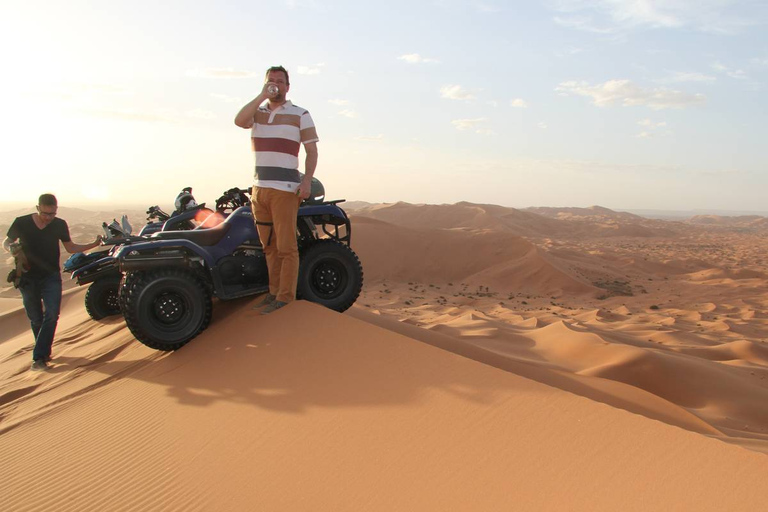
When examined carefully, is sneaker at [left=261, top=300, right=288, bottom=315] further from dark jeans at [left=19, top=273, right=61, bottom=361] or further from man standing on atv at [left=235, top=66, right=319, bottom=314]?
dark jeans at [left=19, top=273, right=61, bottom=361]

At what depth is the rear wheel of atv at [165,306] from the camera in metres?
4.23

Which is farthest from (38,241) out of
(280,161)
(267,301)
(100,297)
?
(280,161)

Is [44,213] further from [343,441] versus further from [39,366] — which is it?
[343,441]

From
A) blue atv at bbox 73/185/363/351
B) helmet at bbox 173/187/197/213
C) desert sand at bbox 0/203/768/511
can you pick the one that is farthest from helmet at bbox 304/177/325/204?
helmet at bbox 173/187/197/213

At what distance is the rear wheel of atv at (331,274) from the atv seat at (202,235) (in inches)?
32.0

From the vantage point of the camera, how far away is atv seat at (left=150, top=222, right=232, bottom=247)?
4.68m

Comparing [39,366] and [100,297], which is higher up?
[100,297]

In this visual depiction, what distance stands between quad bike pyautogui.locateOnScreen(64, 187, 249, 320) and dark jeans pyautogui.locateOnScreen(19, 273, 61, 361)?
0.79m

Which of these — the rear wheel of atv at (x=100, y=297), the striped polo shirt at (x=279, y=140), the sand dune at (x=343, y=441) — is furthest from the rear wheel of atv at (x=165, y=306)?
the rear wheel of atv at (x=100, y=297)

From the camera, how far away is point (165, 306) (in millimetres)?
4363

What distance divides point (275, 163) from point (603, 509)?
3359 millimetres

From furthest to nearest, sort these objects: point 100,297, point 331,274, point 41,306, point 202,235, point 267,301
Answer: point 100,297
point 41,306
point 331,274
point 202,235
point 267,301

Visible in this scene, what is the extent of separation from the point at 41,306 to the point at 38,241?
69 cm

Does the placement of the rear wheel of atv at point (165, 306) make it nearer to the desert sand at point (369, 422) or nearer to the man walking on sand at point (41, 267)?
the desert sand at point (369, 422)
